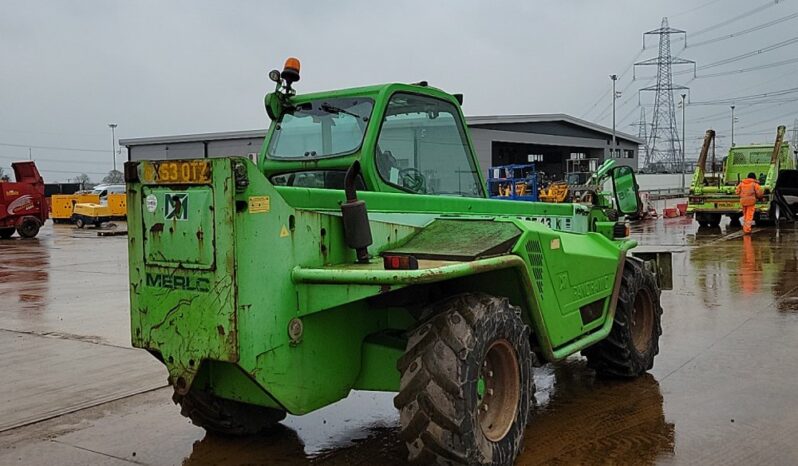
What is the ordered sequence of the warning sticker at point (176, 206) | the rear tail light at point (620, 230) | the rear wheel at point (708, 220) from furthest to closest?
the rear wheel at point (708, 220), the rear tail light at point (620, 230), the warning sticker at point (176, 206)

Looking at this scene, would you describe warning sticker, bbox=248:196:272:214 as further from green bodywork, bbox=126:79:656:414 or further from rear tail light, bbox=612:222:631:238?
rear tail light, bbox=612:222:631:238

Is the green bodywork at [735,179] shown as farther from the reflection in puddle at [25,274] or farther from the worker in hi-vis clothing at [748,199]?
the reflection in puddle at [25,274]

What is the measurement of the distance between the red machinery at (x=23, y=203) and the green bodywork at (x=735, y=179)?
20.1 m

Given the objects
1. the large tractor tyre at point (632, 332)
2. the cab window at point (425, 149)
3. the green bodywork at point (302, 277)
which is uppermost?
the cab window at point (425, 149)

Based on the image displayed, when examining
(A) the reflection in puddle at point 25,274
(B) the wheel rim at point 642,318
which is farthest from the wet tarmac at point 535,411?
(A) the reflection in puddle at point 25,274

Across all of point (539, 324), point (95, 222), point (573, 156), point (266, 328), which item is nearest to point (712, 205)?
point (539, 324)

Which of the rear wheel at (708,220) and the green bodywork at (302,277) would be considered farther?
the rear wheel at (708,220)

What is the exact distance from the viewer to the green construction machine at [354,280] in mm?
3691

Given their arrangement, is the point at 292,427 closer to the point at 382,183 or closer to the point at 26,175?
the point at 382,183

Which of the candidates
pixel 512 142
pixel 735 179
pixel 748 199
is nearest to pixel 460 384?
pixel 748 199

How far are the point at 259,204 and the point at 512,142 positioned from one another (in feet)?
147

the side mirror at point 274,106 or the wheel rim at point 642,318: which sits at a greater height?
the side mirror at point 274,106

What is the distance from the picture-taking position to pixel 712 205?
22.1m

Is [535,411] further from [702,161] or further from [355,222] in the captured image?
[702,161]
